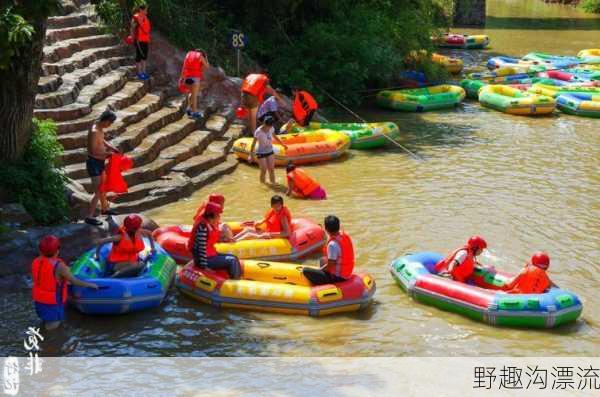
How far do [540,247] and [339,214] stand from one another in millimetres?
2852

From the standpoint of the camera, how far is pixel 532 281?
29.8 ft

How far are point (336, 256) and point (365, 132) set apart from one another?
24.1ft

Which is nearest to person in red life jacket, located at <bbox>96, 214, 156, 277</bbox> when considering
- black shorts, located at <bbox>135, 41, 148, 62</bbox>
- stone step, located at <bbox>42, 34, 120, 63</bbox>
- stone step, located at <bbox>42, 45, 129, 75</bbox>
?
stone step, located at <bbox>42, 45, 129, 75</bbox>

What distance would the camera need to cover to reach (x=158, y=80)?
655 inches

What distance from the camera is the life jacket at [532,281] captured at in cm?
909

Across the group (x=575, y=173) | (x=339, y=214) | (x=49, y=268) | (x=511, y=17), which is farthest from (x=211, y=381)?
(x=511, y=17)

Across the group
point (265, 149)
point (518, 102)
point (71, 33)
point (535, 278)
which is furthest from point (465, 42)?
point (535, 278)

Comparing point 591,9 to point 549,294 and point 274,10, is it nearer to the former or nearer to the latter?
point 274,10

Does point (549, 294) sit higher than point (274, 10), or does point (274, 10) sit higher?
point (274, 10)

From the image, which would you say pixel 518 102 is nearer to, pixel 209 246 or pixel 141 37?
pixel 141 37

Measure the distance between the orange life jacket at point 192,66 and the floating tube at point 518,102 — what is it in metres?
7.63

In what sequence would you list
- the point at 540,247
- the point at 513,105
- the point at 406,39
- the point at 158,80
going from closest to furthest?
the point at 540,247 < the point at 158,80 < the point at 513,105 < the point at 406,39

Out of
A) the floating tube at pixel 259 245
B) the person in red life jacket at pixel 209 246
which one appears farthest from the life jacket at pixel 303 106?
the person in red life jacket at pixel 209 246

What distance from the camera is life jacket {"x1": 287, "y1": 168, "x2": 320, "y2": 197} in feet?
41.9
